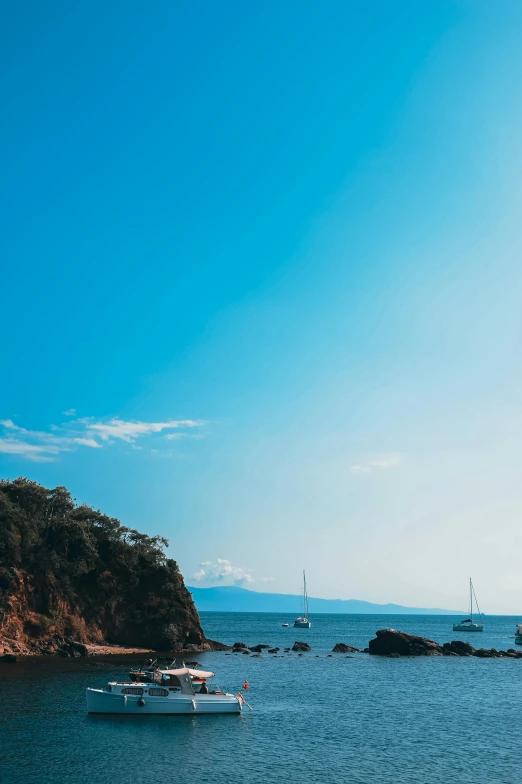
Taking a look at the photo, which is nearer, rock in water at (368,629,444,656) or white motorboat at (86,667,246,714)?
white motorboat at (86,667,246,714)

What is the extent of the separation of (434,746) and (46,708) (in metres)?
29.6

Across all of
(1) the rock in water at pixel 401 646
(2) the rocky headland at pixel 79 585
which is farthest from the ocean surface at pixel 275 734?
(1) the rock in water at pixel 401 646

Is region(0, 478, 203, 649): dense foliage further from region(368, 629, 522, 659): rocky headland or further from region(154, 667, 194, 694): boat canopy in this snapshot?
region(154, 667, 194, 694): boat canopy

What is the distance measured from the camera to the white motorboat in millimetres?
51250

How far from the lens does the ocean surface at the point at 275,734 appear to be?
37.0m

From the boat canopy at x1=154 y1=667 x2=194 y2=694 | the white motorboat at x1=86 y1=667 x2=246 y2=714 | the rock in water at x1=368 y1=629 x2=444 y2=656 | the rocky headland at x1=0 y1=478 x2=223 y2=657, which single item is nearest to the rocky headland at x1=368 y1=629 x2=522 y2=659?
the rock in water at x1=368 y1=629 x2=444 y2=656

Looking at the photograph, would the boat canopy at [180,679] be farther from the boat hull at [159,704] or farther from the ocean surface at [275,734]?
the ocean surface at [275,734]

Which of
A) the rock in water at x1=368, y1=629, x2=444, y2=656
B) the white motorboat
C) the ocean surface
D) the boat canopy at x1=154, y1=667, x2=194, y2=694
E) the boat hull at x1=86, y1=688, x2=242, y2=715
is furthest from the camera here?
the rock in water at x1=368, y1=629, x2=444, y2=656

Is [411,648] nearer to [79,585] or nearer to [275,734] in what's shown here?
[79,585]

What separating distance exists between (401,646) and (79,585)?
180 ft

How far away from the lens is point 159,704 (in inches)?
2066

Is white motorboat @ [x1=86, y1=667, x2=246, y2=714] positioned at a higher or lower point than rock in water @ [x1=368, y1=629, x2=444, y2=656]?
higher

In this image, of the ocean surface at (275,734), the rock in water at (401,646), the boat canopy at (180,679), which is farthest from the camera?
the rock in water at (401,646)

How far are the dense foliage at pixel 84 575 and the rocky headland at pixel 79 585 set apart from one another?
0.13 meters
